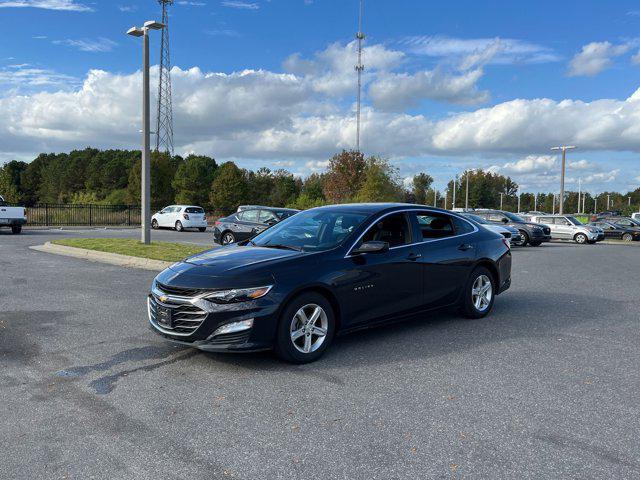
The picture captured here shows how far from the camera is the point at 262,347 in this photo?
194 inches

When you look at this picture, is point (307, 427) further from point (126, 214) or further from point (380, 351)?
point (126, 214)

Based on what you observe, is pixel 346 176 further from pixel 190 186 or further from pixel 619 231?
pixel 190 186

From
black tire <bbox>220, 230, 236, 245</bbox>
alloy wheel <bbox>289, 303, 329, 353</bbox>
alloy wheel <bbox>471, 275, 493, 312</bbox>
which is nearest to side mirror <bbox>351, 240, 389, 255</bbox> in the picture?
alloy wheel <bbox>289, 303, 329, 353</bbox>

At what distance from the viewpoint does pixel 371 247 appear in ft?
18.4

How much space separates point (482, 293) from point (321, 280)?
3059mm

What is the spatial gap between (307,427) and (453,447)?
0.97m

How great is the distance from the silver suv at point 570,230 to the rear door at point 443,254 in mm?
24215

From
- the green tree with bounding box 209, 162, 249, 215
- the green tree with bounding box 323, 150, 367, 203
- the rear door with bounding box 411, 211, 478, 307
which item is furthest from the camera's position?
the green tree with bounding box 209, 162, 249, 215

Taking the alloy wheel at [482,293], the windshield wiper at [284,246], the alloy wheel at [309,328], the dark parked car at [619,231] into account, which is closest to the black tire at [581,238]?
the dark parked car at [619,231]

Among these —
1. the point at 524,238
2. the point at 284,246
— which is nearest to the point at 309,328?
the point at 284,246

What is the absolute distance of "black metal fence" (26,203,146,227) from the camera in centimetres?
3459

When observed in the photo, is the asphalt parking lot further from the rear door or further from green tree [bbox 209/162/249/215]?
green tree [bbox 209/162/249/215]

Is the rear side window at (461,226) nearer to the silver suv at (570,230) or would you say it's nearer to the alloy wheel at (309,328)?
the alloy wheel at (309,328)

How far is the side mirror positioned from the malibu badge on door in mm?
1902
